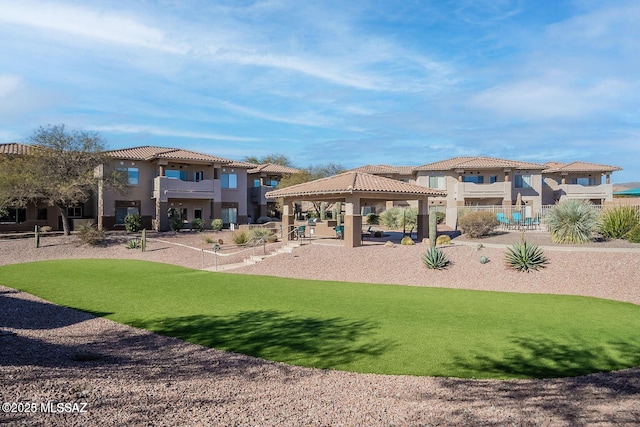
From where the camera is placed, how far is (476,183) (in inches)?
2018

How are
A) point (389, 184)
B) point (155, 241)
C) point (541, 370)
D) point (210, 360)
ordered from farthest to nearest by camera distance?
point (155, 241) < point (389, 184) < point (210, 360) < point (541, 370)

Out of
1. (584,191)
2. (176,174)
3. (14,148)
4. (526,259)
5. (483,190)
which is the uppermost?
(14,148)

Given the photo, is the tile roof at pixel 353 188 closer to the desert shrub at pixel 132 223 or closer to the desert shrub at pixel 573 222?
the desert shrub at pixel 573 222

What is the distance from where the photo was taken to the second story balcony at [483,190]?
4959 centimetres

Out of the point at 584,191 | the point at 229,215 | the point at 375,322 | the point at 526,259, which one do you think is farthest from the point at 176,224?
the point at 584,191

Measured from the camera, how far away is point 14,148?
40.4 metres

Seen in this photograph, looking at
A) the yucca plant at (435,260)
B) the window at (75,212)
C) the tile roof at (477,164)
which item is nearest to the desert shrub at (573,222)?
the yucca plant at (435,260)

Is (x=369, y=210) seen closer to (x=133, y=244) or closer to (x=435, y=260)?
(x=133, y=244)

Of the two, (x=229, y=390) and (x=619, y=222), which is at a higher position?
(x=619, y=222)

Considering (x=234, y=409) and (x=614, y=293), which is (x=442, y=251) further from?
(x=234, y=409)

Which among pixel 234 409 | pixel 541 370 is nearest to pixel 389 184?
pixel 541 370

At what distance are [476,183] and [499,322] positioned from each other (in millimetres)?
41551

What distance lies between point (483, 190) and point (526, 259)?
32741mm

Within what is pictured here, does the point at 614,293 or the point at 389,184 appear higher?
the point at 389,184
